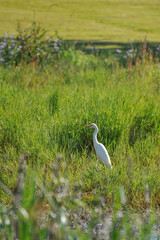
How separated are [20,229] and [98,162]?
6.15ft

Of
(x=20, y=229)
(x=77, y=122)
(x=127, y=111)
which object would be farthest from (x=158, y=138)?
(x=20, y=229)

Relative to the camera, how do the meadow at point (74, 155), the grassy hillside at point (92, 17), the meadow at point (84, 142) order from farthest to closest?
the grassy hillside at point (92, 17) → the meadow at point (84, 142) → the meadow at point (74, 155)

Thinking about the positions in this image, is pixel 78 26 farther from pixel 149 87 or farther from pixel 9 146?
pixel 9 146

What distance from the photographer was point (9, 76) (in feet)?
16.7

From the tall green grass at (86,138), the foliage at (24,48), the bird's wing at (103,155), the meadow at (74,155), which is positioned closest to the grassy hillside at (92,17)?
the foliage at (24,48)

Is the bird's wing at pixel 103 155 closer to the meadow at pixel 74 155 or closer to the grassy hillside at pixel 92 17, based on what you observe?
the meadow at pixel 74 155

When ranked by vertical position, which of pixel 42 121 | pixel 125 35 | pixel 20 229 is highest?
pixel 20 229

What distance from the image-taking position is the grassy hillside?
38.5 ft

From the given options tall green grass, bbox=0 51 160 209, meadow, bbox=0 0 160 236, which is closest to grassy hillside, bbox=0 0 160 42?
meadow, bbox=0 0 160 236

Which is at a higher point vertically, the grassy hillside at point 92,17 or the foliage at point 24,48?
the foliage at point 24,48

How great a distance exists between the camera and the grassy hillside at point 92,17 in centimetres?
1173

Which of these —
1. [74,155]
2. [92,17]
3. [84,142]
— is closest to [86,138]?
[84,142]

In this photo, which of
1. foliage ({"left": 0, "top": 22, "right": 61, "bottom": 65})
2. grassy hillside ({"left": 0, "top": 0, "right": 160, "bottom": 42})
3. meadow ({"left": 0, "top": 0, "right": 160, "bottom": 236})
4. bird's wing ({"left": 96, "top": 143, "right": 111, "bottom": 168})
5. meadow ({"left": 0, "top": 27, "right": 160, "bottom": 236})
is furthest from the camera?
grassy hillside ({"left": 0, "top": 0, "right": 160, "bottom": 42})

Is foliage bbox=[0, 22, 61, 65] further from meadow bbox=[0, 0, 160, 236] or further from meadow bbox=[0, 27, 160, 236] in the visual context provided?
meadow bbox=[0, 27, 160, 236]
